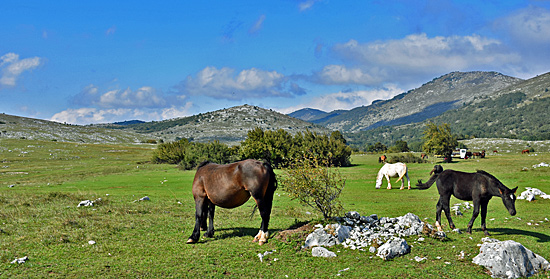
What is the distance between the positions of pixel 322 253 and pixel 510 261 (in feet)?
16.8

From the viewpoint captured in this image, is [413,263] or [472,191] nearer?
[413,263]

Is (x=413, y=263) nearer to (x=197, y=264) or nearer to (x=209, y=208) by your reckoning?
(x=197, y=264)

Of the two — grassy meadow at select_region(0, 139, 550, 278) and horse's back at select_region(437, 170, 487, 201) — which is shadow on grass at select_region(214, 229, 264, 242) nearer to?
grassy meadow at select_region(0, 139, 550, 278)

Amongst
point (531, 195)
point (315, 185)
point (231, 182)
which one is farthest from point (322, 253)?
point (531, 195)

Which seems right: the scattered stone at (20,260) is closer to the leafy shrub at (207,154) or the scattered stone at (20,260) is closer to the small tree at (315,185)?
the small tree at (315,185)

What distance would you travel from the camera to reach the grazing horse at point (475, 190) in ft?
40.5

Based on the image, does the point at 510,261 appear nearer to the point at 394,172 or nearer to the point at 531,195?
the point at 531,195

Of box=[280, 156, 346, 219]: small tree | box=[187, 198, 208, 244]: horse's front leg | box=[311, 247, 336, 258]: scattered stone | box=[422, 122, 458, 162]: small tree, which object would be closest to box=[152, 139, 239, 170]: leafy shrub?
box=[422, 122, 458, 162]: small tree

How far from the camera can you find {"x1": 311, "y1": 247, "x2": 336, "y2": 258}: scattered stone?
35.1ft

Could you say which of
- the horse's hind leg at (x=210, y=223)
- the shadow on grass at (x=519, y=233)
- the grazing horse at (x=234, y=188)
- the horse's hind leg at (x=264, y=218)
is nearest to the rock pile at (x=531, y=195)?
the shadow on grass at (x=519, y=233)

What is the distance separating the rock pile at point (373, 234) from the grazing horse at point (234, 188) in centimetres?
202

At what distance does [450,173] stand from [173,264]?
1094cm

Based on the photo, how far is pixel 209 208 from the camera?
44.8 feet

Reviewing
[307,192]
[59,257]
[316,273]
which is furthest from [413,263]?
[59,257]
